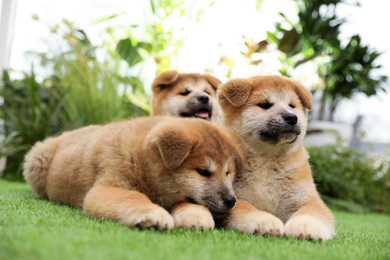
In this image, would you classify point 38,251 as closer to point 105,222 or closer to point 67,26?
point 105,222

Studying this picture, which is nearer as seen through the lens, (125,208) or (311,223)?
(125,208)

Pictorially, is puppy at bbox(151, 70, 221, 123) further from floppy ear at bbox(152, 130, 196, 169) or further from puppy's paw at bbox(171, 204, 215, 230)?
puppy's paw at bbox(171, 204, 215, 230)

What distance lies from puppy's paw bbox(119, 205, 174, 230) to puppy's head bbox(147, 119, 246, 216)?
0.31 metres

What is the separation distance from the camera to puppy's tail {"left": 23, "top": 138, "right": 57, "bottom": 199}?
3258mm

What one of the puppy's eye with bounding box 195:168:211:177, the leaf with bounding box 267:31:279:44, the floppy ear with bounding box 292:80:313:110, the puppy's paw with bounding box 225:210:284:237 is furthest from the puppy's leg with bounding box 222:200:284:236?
the leaf with bounding box 267:31:279:44

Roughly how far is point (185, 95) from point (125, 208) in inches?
92.4

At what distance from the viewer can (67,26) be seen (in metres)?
5.91

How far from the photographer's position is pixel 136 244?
5.03 ft

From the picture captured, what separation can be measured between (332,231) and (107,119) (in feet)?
14.6

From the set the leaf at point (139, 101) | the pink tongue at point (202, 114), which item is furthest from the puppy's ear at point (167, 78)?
the leaf at point (139, 101)

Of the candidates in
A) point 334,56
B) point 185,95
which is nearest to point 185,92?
point 185,95

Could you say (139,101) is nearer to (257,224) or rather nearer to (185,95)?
(185,95)

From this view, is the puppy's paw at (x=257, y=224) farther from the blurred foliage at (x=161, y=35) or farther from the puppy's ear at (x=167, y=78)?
the blurred foliage at (x=161, y=35)

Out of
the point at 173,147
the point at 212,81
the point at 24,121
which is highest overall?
the point at 212,81
